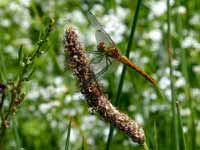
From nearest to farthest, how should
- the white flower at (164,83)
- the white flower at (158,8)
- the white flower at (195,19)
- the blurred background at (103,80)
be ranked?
the blurred background at (103,80)
the white flower at (164,83)
the white flower at (158,8)
the white flower at (195,19)

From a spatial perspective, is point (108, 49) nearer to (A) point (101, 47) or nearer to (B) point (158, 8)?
(A) point (101, 47)

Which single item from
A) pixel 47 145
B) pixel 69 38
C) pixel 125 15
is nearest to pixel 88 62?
pixel 69 38

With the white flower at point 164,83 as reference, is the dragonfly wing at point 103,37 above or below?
below

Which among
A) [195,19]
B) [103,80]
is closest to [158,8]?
[195,19]

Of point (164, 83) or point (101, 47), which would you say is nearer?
point (101, 47)

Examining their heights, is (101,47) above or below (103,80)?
below

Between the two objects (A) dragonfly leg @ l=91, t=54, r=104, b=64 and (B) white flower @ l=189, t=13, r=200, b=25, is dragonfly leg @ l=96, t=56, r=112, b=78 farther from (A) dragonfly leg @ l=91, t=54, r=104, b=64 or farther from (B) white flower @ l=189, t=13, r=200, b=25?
(B) white flower @ l=189, t=13, r=200, b=25

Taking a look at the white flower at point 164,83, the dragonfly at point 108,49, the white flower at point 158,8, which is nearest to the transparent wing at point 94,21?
the dragonfly at point 108,49

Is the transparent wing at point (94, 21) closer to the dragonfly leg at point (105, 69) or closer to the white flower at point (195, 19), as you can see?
the dragonfly leg at point (105, 69)

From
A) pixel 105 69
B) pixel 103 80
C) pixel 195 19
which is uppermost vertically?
pixel 195 19
